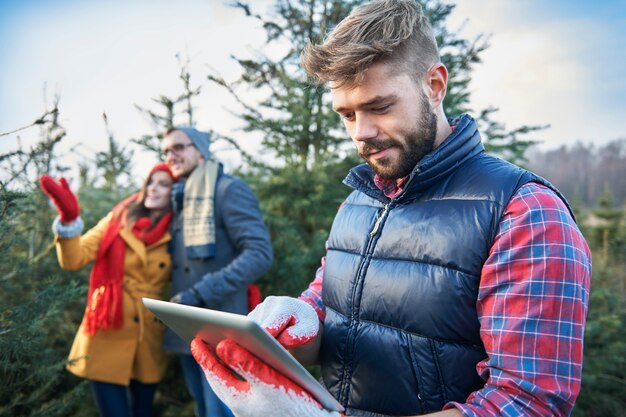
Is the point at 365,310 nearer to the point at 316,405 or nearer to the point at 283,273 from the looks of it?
the point at 316,405

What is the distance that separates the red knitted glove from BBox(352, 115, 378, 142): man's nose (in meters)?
2.51

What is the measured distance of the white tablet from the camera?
3.50 ft

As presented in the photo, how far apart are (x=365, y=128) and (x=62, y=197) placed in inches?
Answer: 101

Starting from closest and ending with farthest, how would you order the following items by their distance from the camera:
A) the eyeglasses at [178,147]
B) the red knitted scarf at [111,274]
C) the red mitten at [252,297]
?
the red knitted scarf at [111,274] < the red mitten at [252,297] < the eyeglasses at [178,147]

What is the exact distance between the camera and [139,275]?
3.33m

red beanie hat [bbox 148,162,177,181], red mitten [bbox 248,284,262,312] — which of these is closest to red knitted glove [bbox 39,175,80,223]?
red beanie hat [bbox 148,162,177,181]

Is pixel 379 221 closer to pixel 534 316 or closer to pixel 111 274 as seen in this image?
pixel 534 316

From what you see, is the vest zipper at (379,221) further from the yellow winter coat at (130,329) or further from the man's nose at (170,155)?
the man's nose at (170,155)

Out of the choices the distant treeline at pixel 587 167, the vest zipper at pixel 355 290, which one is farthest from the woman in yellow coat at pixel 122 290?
the distant treeline at pixel 587 167

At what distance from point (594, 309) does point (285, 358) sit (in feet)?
15.7

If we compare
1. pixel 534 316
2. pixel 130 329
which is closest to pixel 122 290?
pixel 130 329

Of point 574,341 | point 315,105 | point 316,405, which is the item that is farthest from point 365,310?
point 315,105

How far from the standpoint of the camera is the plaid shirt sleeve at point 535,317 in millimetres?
1109

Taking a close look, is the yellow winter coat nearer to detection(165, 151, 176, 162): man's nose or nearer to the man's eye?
detection(165, 151, 176, 162): man's nose
